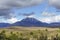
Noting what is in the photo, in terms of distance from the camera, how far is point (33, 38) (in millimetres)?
143625

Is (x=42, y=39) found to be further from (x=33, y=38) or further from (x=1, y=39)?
(x=1, y=39)

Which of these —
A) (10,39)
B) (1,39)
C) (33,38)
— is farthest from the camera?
(33,38)

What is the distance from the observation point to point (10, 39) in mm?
105438

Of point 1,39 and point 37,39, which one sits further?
point 37,39

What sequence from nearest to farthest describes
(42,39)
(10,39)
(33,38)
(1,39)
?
(1,39) < (10,39) < (42,39) < (33,38)

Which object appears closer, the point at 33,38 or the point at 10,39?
the point at 10,39

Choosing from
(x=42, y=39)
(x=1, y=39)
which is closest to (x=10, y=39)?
(x=1, y=39)

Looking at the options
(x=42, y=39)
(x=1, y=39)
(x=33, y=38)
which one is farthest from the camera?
(x=33, y=38)

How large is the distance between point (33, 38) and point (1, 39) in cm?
5146

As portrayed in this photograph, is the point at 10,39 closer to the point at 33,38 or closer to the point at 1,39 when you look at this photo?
the point at 1,39

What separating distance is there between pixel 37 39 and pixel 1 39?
4855 centimetres

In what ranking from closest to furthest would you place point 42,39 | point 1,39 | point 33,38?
point 1,39 → point 42,39 → point 33,38

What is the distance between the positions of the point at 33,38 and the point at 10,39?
39.7 meters

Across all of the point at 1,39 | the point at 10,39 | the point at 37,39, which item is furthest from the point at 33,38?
the point at 1,39
